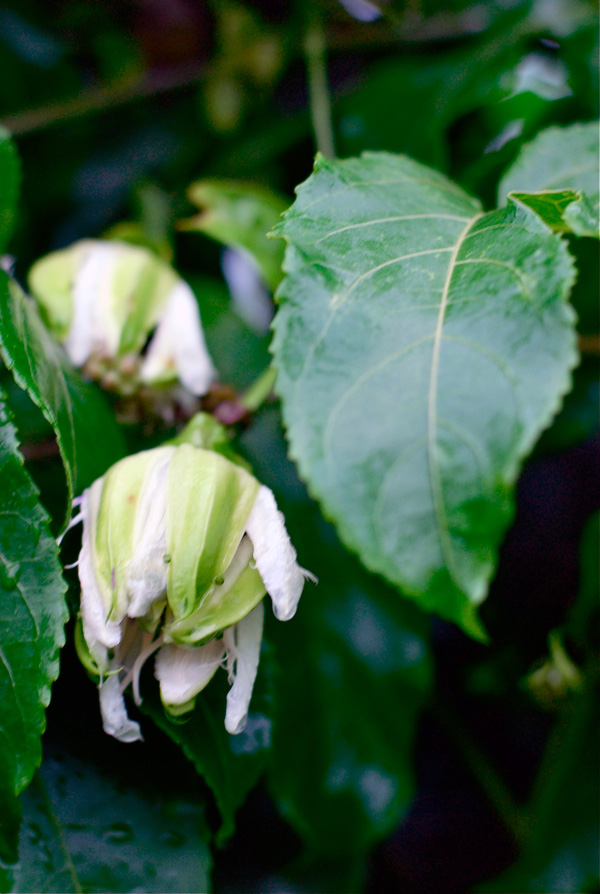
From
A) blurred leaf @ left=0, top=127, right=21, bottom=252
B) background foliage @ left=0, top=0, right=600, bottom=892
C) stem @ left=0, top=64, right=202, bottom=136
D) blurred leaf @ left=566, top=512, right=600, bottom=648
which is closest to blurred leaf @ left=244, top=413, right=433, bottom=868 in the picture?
background foliage @ left=0, top=0, right=600, bottom=892

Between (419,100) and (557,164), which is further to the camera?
(419,100)

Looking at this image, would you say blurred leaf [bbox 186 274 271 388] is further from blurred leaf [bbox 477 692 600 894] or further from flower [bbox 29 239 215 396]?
blurred leaf [bbox 477 692 600 894]

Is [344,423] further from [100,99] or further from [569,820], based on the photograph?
[100,99]

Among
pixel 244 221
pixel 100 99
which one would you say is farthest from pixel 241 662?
pixel 100 99

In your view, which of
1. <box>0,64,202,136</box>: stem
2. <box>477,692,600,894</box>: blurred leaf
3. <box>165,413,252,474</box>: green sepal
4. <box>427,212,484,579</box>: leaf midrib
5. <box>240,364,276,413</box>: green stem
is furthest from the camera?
<box>0,64,202,136</box>: stem

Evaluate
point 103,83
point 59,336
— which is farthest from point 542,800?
point 103,83

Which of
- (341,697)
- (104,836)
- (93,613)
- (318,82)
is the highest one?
(318,82)

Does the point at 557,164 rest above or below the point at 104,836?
above

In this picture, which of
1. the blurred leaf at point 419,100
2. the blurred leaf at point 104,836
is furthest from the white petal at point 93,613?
the blurred leaf at point 419,100
